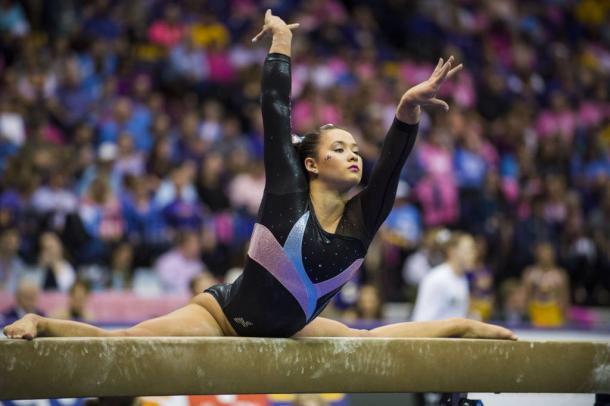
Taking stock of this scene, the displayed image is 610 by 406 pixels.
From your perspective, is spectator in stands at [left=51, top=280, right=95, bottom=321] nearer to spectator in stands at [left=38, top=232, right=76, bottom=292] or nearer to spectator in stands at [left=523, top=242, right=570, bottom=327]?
→ spectator in stands at [left=38, top=232, right=76, bottom=292]

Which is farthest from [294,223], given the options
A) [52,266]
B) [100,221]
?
[100,221]

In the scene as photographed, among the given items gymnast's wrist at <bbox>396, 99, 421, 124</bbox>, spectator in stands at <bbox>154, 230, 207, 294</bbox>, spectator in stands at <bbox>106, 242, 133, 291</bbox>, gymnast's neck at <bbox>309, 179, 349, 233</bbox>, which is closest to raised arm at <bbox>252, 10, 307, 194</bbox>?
gymnast's neck at <bbox>309, 179, 349, 233</bbox>

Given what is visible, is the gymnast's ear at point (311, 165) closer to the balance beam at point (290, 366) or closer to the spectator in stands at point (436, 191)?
the balance beam at point (290, 366)

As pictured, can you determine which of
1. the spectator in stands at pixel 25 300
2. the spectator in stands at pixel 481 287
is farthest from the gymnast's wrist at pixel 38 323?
the spectator in stands at pixel 481 287

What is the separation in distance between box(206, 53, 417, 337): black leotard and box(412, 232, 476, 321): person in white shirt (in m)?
3.57

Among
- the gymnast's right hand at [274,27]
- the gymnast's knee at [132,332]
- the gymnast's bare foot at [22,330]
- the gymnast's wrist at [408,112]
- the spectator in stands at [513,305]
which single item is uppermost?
the gymnast's right hand at [274,27]

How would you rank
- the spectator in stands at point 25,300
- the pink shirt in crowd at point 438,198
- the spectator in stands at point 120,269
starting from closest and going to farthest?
the spectator in stands at point 25,300
the spectator in stands at point 120,269
the pink shirt in crowd at point 438,198

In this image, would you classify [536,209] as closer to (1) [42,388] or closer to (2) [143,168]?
(2) [143,168]

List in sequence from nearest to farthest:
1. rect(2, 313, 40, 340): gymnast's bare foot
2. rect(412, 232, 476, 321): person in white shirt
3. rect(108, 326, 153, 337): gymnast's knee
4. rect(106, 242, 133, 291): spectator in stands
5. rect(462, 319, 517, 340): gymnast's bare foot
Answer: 1. rect(2, 313, 40, 340): gymnast's bare foot
2. rect(108, 326, 153, 337): gymnast's knee
3. rect(462, 319, 517, 340): gymnast's bare foot
4. rect(412, 232, 476, 321): person in white shirt
5. rect(106, 242, 133, 291): spectator in stands

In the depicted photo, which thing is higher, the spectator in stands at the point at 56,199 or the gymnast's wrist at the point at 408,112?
the gymnast's wrist at the point at 408,112

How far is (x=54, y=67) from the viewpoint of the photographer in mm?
10469

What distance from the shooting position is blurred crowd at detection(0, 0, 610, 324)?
8.91 m

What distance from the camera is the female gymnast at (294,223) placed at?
388 centimetres

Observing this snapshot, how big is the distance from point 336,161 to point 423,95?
1.58 feet
